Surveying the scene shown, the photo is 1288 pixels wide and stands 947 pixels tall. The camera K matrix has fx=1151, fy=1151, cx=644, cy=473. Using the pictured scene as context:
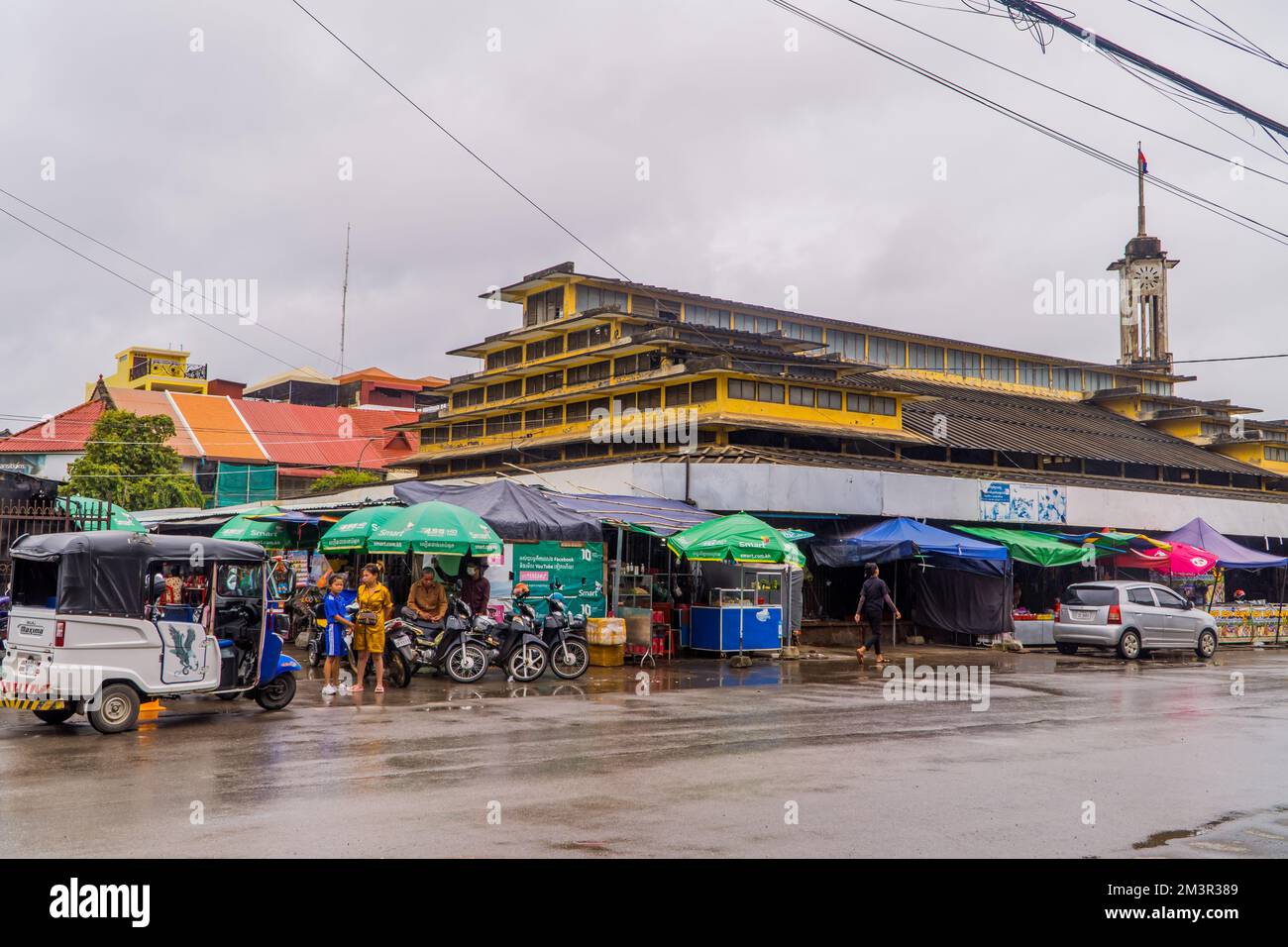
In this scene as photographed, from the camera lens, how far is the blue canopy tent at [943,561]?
86.9ft

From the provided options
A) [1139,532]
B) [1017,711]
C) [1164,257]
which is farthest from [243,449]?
[1017,711]

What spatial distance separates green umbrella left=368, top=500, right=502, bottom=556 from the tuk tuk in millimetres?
4646

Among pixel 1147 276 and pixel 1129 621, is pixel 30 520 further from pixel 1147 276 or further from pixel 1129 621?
pixel 1147 276

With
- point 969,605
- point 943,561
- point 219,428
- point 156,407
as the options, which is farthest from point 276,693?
point 156,407

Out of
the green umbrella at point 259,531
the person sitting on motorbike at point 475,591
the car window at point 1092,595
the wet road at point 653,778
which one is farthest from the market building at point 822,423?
the wet road at point 653,778

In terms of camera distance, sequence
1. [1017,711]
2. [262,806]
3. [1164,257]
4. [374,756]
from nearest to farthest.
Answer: [262,806] < [374,756] < [1017,711] < [1164,257]

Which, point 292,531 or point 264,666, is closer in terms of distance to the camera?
point 264,666

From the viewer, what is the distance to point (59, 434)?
6275 cm

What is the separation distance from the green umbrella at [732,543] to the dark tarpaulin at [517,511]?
5.45 feet

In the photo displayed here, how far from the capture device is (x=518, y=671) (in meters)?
17.8

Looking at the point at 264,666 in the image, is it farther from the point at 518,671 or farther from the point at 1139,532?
the point at 1139,532

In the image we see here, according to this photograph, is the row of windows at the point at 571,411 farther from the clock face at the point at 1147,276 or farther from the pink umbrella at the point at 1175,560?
the clock face at the point at 1147,276
